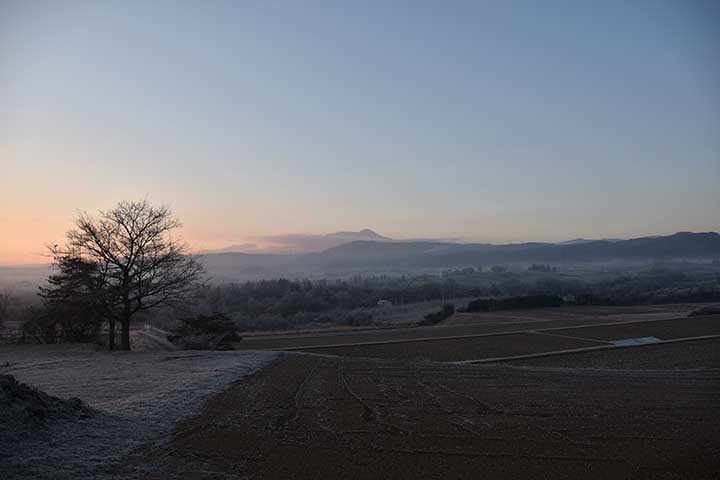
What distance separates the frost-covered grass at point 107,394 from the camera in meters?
7.38

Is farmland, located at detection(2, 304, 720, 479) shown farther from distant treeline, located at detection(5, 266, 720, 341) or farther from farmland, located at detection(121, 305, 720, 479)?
distant treeline, located at detection(5, 266, 720, 341)

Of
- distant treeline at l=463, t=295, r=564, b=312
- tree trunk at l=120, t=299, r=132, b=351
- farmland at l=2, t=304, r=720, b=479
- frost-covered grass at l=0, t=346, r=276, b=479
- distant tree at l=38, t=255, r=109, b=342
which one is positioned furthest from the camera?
distant treeline at l=463, t=295, r=564, b=312

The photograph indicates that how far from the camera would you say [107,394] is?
13008mm

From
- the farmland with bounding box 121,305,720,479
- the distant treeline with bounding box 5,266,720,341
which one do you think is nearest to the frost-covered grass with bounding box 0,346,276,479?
the farmland with bounding box 121,305,720,479

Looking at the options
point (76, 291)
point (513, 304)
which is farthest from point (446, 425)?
point (513, 304)

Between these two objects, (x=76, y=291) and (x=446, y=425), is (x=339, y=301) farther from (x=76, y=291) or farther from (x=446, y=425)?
(x=446, y=425)

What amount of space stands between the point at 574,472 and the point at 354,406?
5332mm

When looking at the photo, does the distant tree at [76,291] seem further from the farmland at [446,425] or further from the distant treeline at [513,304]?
the distant treeline at [513,304]

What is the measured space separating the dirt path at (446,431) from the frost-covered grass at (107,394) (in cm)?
59

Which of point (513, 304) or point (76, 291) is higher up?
point (76, 291)

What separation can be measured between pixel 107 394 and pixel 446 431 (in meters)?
8.74

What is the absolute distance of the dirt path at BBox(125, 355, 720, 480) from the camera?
7.46 meters

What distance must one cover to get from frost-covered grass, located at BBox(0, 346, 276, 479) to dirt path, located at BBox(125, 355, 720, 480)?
59 cm

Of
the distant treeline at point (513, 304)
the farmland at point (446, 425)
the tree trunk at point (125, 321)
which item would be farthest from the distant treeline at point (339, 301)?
the farmland at point (446, 425)
